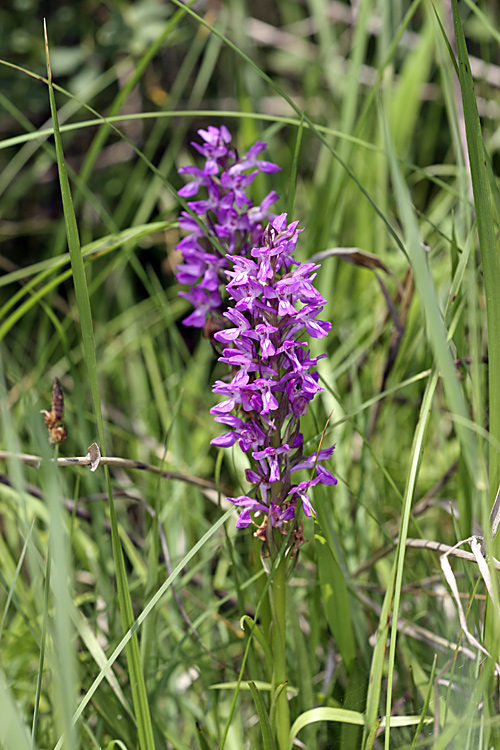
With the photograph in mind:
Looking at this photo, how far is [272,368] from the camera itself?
1.08m

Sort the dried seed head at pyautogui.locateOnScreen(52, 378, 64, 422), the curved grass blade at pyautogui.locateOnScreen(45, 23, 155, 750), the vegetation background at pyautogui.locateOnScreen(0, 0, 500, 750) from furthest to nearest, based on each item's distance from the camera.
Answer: the dried seed head at pyautogui.locateOnScreen(52, 378, 64, 422), the vegetation background at pyautogui.locateOnScreen(0, 0, 500, 750), the curved grass blade at pyautogui.locateOnScreen(45, 23, 155, 750)

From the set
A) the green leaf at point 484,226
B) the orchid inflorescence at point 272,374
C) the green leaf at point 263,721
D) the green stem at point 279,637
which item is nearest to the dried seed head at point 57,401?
the orchid inflorescence at point 272,374

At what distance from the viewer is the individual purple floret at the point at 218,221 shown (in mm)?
1336

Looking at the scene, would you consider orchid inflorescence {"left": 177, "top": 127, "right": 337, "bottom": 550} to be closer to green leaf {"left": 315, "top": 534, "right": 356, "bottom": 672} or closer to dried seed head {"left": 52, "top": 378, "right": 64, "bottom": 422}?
green leaf {"left": 315, "top": 534, "right": 356, "bottom": 672}

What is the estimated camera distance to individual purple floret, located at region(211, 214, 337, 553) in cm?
106

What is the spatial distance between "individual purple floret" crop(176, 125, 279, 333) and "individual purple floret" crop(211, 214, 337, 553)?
24 cm

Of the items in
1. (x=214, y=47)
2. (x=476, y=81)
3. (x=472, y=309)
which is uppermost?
(x=214, y=47)

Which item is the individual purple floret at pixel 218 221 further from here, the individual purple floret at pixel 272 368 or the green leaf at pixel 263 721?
the green leaf at pixel 263 721

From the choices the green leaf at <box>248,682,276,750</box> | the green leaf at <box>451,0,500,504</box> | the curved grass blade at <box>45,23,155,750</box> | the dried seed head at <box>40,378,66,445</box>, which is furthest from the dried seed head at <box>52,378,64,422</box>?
the green leaf at <box>451,0,500,504</box>

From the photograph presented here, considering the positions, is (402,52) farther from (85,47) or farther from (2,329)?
(2,329)

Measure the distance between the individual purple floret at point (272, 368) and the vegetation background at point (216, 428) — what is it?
135mm

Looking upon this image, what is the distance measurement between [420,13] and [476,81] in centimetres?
162

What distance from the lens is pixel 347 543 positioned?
6.05 ft

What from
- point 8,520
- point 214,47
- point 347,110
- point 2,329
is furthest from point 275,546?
point 214,47
